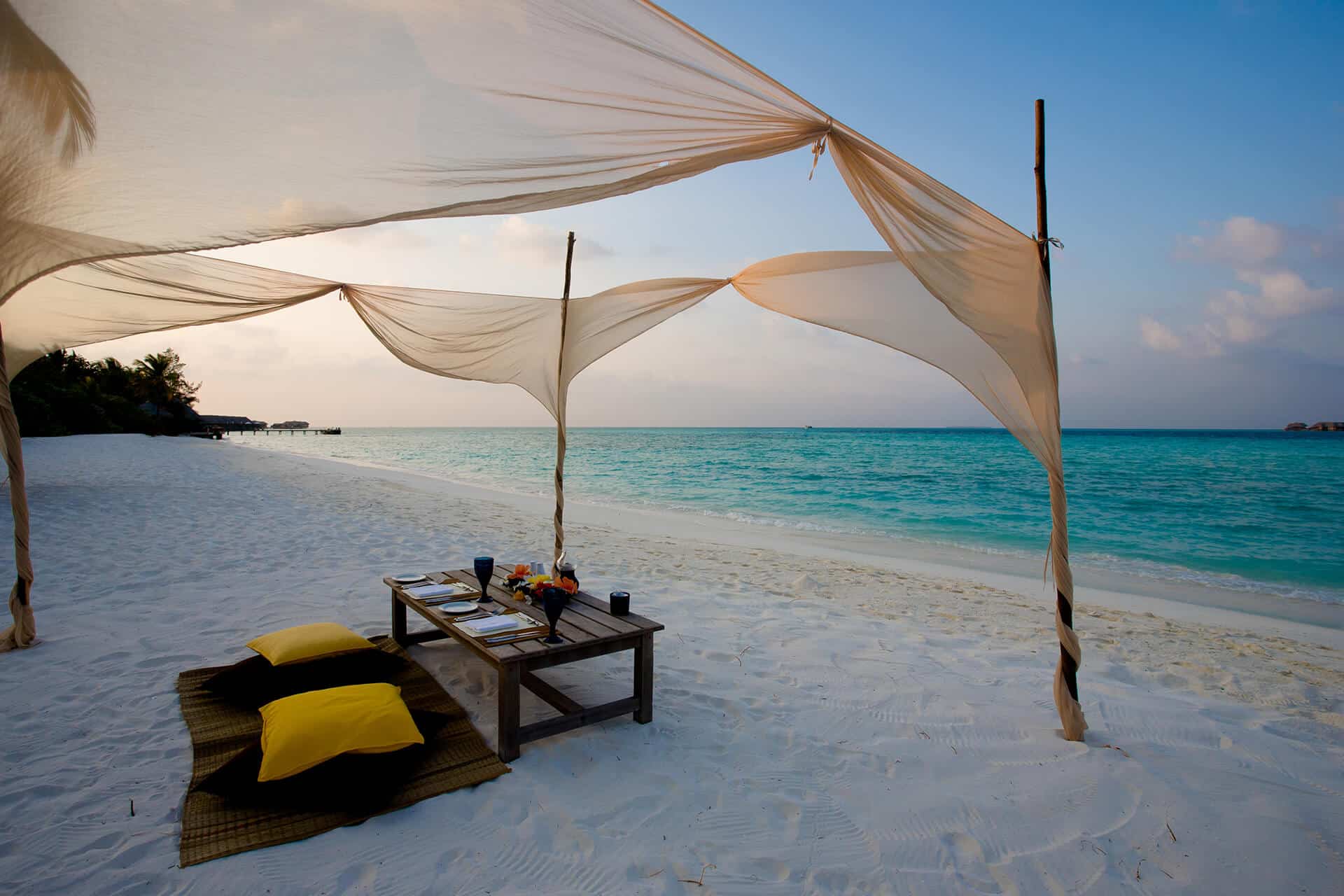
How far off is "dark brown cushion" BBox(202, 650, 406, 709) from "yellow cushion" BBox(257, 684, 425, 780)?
0.48 meters

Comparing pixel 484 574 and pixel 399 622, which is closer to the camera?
pixel 484 574

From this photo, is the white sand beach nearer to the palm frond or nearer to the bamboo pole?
the bamboo pole

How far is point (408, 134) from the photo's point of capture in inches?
64.0

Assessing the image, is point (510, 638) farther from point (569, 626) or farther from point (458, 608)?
point (458, 608)

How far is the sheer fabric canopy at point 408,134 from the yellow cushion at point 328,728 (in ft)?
5.18

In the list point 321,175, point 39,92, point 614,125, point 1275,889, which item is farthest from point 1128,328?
point 39,92

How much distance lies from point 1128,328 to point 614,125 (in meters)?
9.31

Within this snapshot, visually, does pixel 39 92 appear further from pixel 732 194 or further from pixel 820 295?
pixel 732 194

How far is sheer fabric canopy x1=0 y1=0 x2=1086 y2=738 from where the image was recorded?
1.42 m

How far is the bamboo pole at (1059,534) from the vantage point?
7.68 feet

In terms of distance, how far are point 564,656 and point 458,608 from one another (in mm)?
679

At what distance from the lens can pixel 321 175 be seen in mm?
1700

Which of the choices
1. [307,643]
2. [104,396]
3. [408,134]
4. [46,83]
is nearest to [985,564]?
[307,643]

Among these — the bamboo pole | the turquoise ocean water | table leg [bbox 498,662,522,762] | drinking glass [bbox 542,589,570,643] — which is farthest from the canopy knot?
the turquoise ocean water
